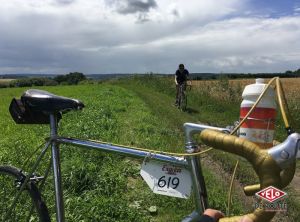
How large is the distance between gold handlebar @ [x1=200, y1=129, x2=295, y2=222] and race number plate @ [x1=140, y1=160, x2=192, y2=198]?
50 cm

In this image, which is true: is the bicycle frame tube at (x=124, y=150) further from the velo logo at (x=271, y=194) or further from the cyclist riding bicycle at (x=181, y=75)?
the cyclist riding bicycle at (x=181, y=75)

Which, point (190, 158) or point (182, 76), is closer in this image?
point (190, 158)

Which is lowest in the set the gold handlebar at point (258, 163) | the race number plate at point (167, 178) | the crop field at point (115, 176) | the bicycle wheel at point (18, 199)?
the crop field at point (115, 176)

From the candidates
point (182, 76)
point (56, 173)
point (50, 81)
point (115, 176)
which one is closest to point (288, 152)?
point (56, 173)

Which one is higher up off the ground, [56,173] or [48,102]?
[48,102]

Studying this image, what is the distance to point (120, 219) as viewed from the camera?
4516mm

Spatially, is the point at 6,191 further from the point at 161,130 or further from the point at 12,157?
the point at 161,130

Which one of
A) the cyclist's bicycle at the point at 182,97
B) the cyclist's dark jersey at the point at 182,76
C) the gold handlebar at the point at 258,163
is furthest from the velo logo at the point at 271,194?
the cyclist's dark jersey at the point at 182,76

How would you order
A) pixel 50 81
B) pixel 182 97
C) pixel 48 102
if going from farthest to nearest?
pixel 50 81
pixel 182 97
pixel 48 102

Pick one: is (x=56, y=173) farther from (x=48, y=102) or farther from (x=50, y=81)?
(x=50, y=81)

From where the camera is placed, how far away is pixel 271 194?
144cm

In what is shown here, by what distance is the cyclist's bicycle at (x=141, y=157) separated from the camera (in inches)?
59.3

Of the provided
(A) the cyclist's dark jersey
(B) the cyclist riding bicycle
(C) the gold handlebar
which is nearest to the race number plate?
(C) the gold handlebar

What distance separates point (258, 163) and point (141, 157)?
834mm
